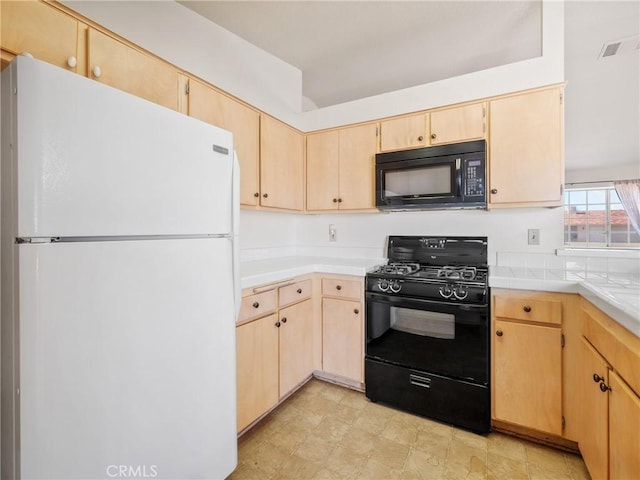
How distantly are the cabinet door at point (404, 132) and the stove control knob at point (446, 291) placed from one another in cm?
105

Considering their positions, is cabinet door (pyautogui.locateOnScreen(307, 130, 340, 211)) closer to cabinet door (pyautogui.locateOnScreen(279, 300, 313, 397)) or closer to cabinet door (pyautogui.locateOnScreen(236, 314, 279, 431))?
cabinet door (pyautogui.locateOnScreen(279, 300, 313, 397))

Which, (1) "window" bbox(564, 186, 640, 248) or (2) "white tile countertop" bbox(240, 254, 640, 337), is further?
(1) "window" bbox(564, 186, 640, 248)

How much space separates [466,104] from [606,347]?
1.62 metres

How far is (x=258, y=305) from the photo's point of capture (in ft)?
5.73

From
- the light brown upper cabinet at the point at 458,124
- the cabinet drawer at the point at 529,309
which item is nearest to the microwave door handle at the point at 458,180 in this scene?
the light brown upper cabinet at the point at 458,124

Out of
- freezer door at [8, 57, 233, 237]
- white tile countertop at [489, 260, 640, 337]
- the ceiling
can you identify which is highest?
the ceiling

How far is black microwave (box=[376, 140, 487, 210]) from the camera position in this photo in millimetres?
1988

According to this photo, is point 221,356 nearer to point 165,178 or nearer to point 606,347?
point 165,178

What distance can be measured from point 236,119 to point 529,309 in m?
2.10

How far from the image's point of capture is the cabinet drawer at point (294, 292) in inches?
77.0

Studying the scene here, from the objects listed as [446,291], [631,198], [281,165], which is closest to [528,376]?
[446,291]

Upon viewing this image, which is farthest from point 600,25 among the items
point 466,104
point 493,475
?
point 493,475

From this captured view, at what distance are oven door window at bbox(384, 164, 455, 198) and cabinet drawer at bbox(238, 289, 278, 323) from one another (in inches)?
45.7

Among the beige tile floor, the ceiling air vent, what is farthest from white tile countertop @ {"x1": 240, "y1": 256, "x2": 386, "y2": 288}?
the ceiling air vent
